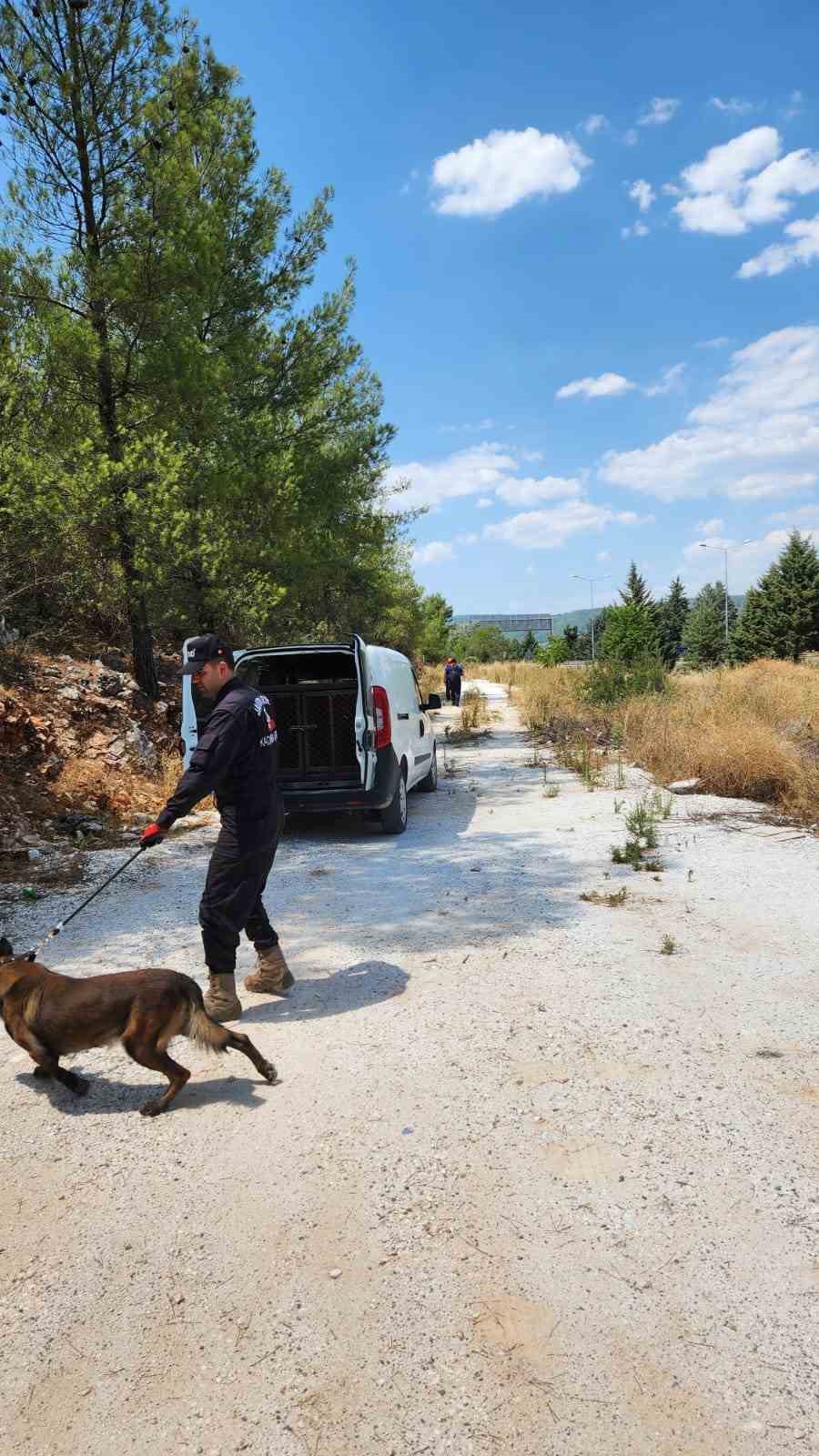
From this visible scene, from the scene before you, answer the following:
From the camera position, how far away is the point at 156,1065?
317cm

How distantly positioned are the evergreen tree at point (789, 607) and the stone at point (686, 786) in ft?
141

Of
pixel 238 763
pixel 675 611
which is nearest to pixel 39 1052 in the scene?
pixel 238 763

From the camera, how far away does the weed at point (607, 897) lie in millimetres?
5738

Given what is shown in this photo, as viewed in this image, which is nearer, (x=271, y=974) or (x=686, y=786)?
(x=271, y=974)

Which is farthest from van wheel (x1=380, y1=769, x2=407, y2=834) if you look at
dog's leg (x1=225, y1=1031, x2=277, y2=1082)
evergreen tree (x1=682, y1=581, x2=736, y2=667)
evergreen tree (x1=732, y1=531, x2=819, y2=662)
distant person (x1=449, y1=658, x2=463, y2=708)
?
evergreen tree (x1=682, y1=581, x2=736, y2=667)

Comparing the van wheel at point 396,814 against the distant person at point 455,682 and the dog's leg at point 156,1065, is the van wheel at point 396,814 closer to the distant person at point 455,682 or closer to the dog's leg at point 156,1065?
the dog's leg at point 156,1065

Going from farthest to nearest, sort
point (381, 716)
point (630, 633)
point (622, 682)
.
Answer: point (630, 633) < point (622, 682) < point (381, 716)

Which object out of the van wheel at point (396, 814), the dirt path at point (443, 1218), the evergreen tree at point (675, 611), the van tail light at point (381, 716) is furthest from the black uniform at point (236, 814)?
the evergreen tree at point (675, 611)

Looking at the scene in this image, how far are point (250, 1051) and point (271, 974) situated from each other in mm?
994

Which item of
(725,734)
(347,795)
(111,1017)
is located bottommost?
(111,1017)

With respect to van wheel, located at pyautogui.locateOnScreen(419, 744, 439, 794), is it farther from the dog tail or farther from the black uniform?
the dog tail

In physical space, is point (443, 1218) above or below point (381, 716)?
below

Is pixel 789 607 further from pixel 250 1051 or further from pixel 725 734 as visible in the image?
pixel 250 1051

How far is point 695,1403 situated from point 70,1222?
183 cm
